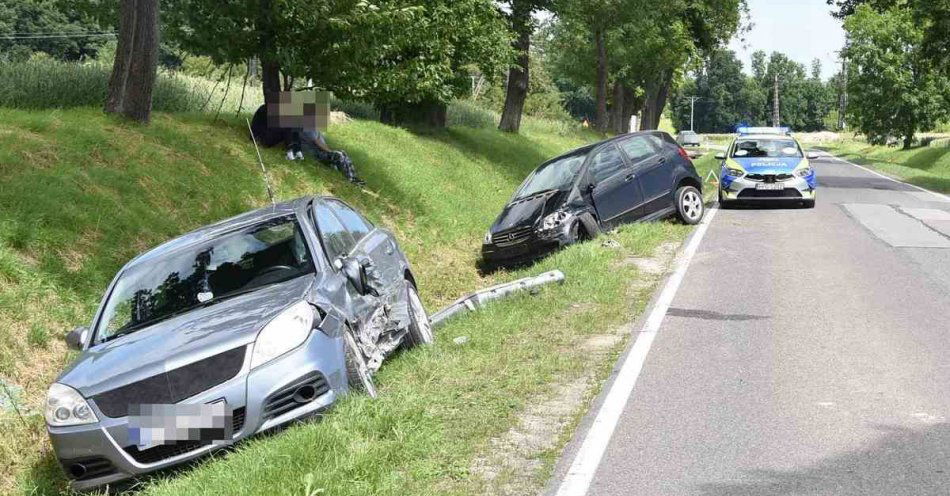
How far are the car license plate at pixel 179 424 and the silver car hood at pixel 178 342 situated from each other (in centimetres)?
23

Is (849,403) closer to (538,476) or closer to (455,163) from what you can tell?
(538,476)

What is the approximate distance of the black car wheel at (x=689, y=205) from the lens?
1717 centimetres

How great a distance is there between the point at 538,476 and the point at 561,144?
1326 inches

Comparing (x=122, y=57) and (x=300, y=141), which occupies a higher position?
(x=122, y=57)

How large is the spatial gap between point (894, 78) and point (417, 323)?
213ft

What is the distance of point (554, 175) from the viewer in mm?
16312

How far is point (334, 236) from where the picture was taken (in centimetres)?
814

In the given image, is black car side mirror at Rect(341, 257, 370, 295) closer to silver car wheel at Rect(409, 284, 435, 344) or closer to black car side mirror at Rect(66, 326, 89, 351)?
silver car wheel at Rect(409, 284, 435, 344)

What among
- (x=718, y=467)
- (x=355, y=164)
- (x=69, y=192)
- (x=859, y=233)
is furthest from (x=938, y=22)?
(x=718, y=467)

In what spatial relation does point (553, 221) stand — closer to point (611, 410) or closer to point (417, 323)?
point (417, 323)

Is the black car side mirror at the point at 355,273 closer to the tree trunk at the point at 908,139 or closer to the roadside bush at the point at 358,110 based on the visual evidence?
the roadside bush at the point at 358,110

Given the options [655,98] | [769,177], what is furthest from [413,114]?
Result: [655,98]

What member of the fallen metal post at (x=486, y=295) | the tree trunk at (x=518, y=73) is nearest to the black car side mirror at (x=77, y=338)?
the fallen metal post at (x=486, y=295)

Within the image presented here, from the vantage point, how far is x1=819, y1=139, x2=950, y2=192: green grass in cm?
3566
